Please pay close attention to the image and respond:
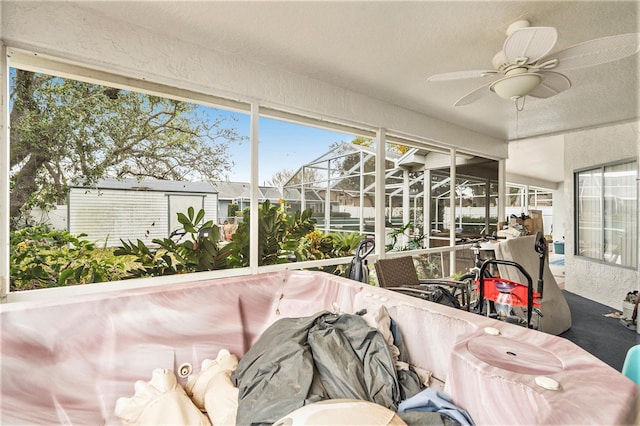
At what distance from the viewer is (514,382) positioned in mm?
919

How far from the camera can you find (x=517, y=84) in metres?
1.97

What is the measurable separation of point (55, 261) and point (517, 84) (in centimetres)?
321

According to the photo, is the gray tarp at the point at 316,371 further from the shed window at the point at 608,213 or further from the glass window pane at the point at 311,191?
the shed window at the point at 608,213

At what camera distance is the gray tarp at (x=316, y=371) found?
1.26 metres

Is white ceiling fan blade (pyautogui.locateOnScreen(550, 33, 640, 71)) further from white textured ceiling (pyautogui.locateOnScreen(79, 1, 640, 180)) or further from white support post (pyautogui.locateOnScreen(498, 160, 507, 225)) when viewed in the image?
white support post (pyautogui.locateOnScreen(498, 160, 507, 225))

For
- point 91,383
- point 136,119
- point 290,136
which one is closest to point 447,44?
point 290,136

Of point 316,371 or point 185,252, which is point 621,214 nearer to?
point 316,371

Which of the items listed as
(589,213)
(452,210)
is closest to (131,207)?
(452,210)

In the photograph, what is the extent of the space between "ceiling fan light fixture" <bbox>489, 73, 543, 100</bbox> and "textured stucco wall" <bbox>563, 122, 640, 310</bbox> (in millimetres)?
3013

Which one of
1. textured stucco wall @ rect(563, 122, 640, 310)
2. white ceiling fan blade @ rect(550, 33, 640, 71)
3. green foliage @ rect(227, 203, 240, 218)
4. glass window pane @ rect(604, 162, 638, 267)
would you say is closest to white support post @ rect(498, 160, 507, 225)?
textured stucco wall @ rect(563, 122, 640, 310)

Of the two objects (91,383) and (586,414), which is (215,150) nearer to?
(91,383)

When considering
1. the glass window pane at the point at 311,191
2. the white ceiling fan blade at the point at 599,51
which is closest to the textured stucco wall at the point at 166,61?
the glass window pane at the point at 311,191

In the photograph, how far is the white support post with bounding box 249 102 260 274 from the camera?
2.56 meters

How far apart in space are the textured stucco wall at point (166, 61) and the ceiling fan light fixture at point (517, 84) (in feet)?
4.62
